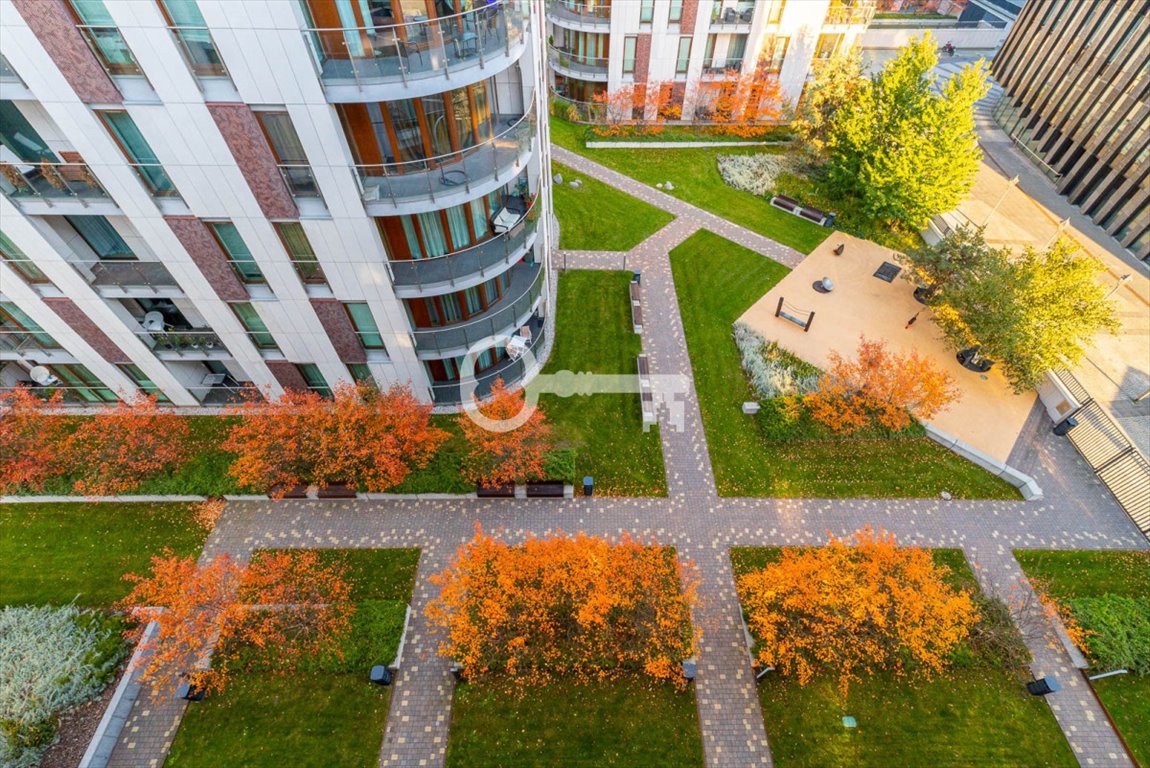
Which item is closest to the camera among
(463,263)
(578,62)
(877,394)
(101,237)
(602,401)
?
(101,237)

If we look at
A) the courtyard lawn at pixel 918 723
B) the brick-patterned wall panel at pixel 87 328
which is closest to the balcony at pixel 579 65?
the brick-patterned wall panel at pixel 87 328

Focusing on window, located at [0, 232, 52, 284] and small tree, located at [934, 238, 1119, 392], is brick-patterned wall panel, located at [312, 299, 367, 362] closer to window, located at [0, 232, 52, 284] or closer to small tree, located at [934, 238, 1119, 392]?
window, located at [0, 232, 52, 284]

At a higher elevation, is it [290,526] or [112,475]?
[112,475]

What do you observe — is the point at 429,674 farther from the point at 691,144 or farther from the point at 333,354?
the point at 691,144

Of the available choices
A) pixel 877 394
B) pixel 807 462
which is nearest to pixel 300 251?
pixel 807 462

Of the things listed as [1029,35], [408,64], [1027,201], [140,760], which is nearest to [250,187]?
[408,64]

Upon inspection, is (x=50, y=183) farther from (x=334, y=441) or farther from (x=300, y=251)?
(x=334, y=441)
